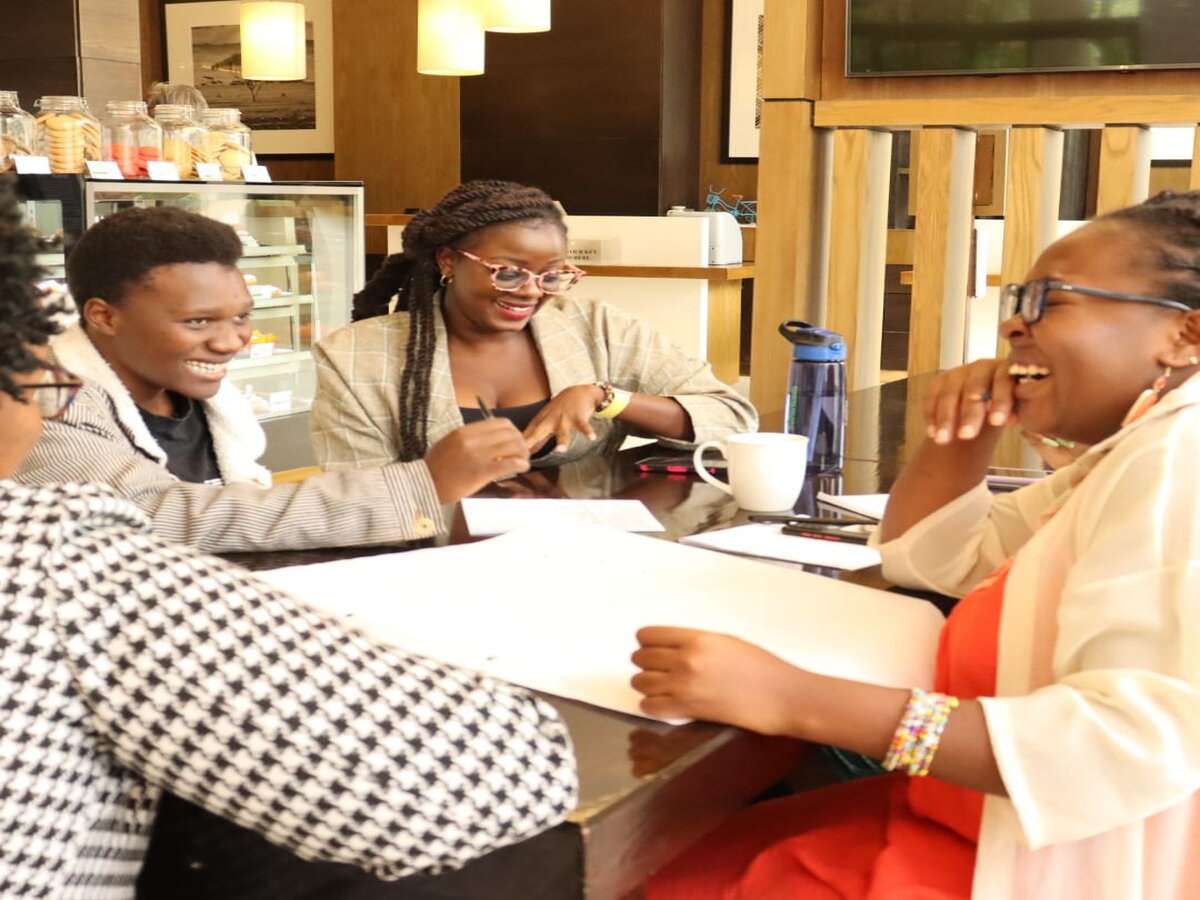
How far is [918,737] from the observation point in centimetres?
97

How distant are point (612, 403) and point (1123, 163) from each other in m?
1.67

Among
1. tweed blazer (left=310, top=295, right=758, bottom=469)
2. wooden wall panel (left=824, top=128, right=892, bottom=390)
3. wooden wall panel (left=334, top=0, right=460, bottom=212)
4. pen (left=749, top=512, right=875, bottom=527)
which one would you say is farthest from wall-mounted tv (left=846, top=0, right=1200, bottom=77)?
wooden wall panel (left=334, top=0, right=460, bottom=212)

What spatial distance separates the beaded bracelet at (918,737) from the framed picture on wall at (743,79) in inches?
280

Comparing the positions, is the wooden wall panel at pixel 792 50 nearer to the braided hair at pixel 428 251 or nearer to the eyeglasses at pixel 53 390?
the braided hair at pixel 428 251

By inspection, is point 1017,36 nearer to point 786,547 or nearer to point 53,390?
point 786,547

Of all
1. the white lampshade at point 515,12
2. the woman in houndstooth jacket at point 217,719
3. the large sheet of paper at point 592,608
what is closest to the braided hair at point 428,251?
the large sheet of paper at point 592,608

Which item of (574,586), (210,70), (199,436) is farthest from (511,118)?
(574,586)

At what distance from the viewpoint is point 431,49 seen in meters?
6.21

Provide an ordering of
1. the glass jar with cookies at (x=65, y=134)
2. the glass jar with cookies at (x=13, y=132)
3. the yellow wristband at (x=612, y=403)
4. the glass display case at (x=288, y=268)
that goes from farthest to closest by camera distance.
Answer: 1. the glass display case at (x=288, y=268)
2. the glass jar with cookies at (x=65, y=134)
3. the glass jar with cookies at (x=13, y=132)
4. the yellow wristband at (x=612, y=403)

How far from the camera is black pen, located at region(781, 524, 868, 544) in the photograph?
156 cm

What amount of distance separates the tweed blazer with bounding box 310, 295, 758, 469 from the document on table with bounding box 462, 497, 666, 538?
456 mm

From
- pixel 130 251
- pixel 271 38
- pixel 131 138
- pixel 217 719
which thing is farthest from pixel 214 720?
pixel 271 38

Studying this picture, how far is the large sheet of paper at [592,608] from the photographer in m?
1.06

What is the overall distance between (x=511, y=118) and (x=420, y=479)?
666 cm
